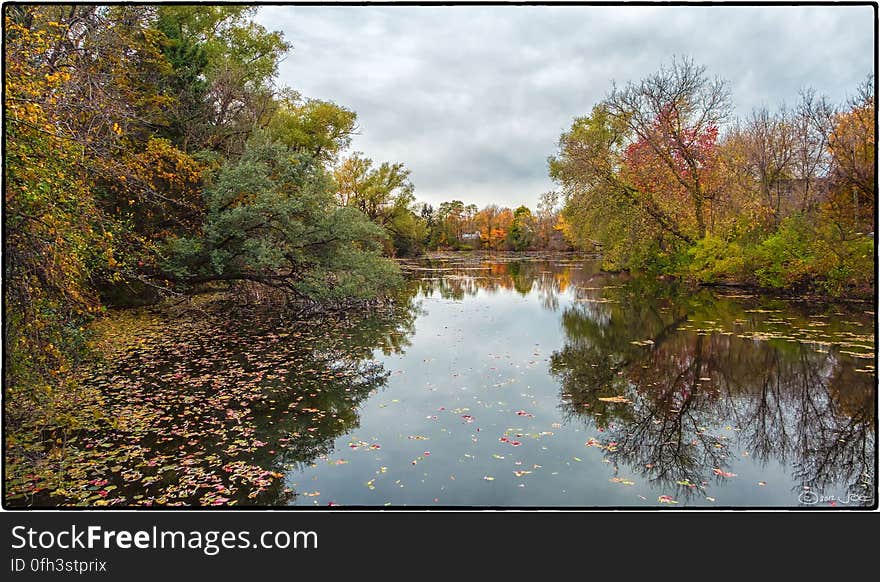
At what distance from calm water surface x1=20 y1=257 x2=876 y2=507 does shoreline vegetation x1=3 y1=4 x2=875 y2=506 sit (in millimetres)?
1289

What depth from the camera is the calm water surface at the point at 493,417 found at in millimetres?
4883

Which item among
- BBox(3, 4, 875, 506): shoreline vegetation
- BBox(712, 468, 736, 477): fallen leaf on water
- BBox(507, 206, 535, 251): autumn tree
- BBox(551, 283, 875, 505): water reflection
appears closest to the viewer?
BBox(3, 4, 875, 506): shoreline vegetation

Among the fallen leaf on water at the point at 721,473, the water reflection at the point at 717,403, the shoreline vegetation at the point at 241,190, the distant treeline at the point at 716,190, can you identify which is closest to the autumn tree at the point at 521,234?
the shoreline vegetation at the point at 241,190

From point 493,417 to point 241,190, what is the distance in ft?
32.7

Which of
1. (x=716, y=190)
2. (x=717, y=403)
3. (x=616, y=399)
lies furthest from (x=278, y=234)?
(x=716, y=190)

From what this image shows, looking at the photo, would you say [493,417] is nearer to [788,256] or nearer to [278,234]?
[278,234]

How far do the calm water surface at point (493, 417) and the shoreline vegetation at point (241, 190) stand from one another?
4.23ft

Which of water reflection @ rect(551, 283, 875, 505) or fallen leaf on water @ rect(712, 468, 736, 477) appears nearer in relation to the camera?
fallen leaf on water @ rect(712, 468, 736, 477)

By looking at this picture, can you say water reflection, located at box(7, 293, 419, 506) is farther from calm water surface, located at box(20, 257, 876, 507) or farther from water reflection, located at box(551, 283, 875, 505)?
water reflection, located at box(551, 283, 875, 505)

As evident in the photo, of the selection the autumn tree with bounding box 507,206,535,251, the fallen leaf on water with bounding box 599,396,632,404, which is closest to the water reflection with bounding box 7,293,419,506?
the fallen leaf on water with bounding box 599,396,632,404

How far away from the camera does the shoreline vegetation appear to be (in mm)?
4570

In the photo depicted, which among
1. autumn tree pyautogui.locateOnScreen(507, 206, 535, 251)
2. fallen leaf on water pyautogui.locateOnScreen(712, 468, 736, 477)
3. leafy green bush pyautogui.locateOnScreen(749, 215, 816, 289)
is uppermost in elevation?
autumn tree pyautogui.locateOnScreen(507, 206, 535, 251)

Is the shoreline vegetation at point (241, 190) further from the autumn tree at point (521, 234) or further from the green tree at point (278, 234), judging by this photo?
the autumn tree at point (521, 234)
